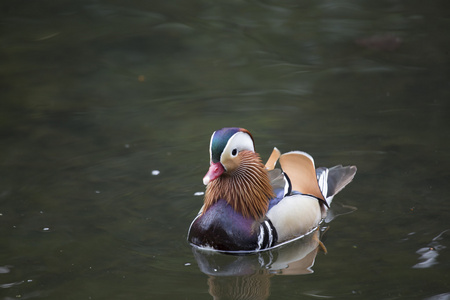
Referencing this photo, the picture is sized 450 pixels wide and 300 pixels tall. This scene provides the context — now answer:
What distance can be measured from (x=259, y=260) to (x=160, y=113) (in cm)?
356

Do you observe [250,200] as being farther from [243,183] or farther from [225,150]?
[225,150]

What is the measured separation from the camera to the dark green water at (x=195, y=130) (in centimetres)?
533

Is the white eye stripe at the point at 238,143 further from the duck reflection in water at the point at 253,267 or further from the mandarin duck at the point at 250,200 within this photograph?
the duck reflection in water at the point at 253,267

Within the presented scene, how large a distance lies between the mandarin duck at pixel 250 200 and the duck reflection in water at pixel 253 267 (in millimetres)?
80

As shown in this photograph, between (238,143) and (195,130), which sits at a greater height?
(238,143)

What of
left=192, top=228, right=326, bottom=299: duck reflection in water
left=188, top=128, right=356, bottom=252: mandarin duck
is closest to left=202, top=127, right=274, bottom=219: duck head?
left=188, top=128, right=356, bottom=252: mandarin duck

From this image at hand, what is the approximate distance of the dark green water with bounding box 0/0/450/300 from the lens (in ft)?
17.5

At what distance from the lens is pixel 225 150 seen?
18.1ft

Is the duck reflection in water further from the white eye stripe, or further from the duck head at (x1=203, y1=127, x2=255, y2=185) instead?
the white eye stripe

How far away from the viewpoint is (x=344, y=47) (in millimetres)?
10445

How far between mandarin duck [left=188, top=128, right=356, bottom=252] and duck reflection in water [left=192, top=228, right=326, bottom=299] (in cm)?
8

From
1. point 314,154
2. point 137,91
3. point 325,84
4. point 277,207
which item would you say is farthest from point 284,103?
point 277,207

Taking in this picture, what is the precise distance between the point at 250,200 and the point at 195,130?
8.06ft

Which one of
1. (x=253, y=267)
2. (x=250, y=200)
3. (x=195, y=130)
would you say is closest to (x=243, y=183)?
(x=250, y=200)
